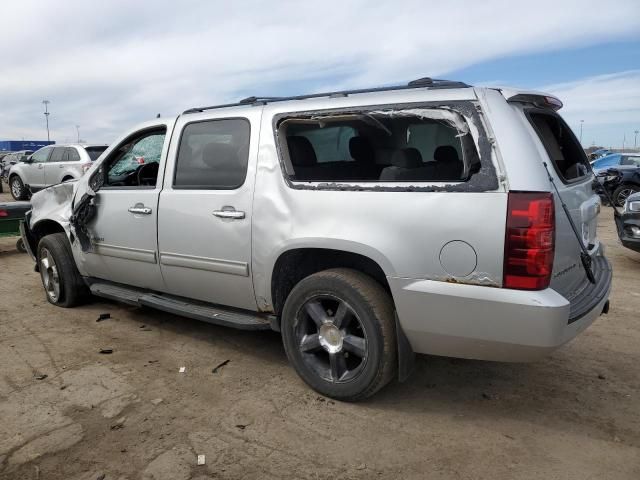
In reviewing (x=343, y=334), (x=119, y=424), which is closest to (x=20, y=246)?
(x=119, y=424)

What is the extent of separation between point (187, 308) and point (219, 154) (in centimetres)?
120

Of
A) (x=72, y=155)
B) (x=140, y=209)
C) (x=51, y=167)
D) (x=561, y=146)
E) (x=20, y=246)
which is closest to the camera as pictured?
(x=561, y=146)

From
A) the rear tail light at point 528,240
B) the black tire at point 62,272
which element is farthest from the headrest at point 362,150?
the black tire at point 62,272

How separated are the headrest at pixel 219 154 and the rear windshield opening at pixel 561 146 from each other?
A: 6.47 ft

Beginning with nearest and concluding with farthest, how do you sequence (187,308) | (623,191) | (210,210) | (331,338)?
(331,338), (210,210), (187,308), (623,191)

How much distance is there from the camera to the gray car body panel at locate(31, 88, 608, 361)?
2.68m

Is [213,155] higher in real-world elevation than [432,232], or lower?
higher

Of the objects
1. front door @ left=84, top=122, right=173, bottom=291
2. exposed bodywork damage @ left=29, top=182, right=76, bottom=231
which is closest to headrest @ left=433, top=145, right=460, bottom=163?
front door @ left=84, top=122, right=173, bottom=291

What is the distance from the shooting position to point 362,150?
4.36m

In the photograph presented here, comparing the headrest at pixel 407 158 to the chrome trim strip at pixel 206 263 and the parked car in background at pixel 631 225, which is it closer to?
the chrome trim strip at pixel 206 263

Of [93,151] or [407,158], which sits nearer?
[407,158]

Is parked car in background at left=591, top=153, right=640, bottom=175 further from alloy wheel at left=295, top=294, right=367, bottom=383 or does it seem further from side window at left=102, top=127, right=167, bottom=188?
alloy wheel at left=295, top=294, right=367, bottom=383

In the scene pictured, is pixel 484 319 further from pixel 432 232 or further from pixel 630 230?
pixel 630 230

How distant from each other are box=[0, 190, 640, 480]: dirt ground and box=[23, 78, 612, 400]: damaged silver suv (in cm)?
38
